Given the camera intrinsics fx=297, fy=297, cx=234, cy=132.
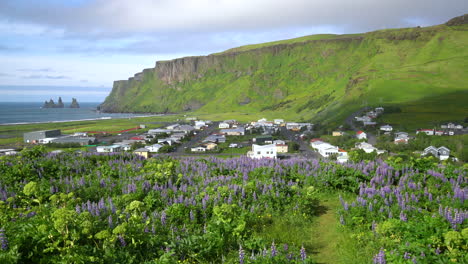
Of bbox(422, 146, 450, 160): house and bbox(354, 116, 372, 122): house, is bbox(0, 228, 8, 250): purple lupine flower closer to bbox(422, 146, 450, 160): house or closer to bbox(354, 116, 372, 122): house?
bbox(422, 146, 450, 160): house

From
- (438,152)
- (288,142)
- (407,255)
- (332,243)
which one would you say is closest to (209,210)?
(332,243)

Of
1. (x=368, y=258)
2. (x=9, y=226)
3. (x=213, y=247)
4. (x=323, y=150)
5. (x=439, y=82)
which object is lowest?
(x=323, y=150)

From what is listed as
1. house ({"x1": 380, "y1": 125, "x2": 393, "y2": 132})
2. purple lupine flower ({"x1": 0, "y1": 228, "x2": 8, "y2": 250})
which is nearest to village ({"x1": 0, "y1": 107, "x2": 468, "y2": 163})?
house ({"x1": 380, "y1": 125, "x2": 393, "y2": 132})

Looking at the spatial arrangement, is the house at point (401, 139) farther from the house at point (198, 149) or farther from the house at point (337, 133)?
the house at point (198, 149)

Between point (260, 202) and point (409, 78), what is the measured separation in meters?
215

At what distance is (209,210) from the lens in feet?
35.4

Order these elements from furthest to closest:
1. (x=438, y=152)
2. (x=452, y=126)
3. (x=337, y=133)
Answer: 1. (x=337, y=133)
2. (x=452, y=126)
3. (x=438, y=152)

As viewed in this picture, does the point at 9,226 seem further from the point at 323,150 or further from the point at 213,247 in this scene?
the point at 323,150

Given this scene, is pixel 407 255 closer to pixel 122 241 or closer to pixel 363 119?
pixel 122 241

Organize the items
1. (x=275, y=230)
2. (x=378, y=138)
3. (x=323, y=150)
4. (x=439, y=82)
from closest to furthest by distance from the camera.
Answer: (x=275, y=230), (x=323, y=150), (x=378, y=138), (x=439, y=82)

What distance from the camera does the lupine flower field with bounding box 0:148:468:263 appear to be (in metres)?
6.96

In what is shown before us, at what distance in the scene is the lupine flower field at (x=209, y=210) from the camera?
22.8ft

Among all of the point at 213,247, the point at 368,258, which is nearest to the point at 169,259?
the point at 213,247

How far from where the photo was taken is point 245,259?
6.91m
